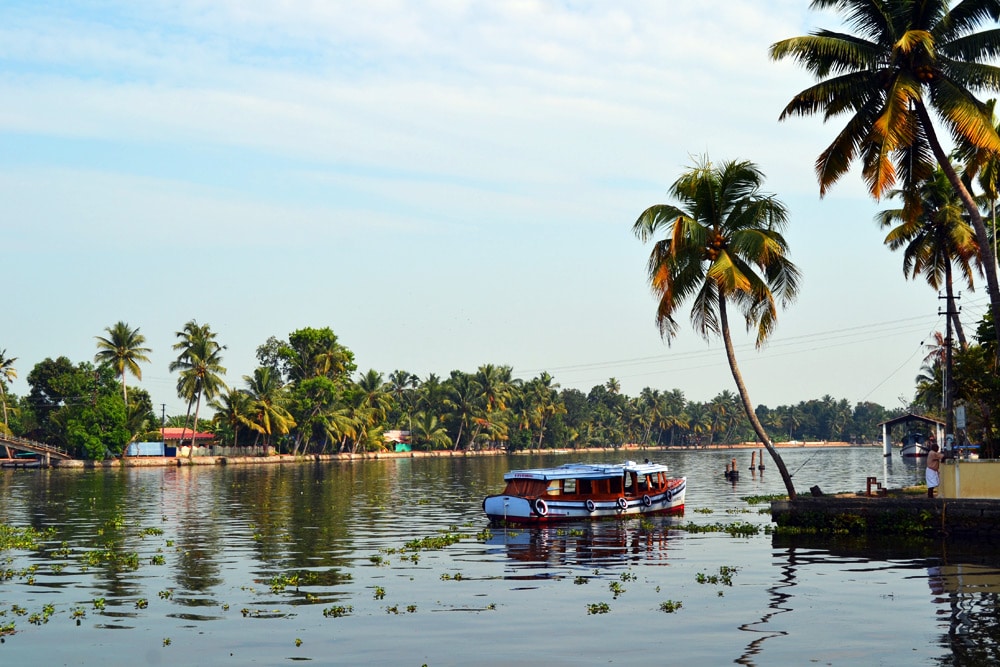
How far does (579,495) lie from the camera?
44.5m

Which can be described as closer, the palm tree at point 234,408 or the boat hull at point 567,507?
the boat hull at point 567,507

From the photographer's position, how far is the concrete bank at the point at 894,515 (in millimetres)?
32156

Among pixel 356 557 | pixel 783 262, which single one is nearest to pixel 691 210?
pixel 783 262

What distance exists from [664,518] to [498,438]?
145730 millimetres

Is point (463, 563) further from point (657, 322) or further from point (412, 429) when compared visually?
point (412, 429)

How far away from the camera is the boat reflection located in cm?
3316

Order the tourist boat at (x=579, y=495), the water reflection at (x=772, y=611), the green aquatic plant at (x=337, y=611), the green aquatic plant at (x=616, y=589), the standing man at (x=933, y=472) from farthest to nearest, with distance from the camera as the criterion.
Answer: the tourist boat at (x=579, y=495) < the standing man at (x=933, y=472) < the green aquatic plant at (x=616, y=589) < the green aquatic plant at (x=337, y=611) < the water reflection at (x=772, y=611)

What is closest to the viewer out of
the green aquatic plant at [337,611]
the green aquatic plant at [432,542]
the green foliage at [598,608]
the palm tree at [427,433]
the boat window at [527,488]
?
the green aquatic plant at [337,611]

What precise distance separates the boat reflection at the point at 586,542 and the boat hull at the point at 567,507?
19.4 inches

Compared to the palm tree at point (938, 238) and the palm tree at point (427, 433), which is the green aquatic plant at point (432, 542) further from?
the palm tree at point (427, 433)

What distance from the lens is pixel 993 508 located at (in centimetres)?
3169

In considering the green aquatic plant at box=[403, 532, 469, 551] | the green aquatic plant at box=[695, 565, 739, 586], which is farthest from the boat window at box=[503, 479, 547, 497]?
the green aquatic plant at box=[695, 565, 739, 586]

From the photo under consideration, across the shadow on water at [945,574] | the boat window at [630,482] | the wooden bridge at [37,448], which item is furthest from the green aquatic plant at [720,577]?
the wooden bridge at [37,448]

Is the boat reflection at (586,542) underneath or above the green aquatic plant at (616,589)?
underneath
